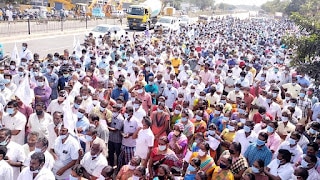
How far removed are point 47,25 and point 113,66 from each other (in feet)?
71.6

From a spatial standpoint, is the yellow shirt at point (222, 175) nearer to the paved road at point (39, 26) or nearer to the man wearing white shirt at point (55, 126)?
the man wearing white shirt at point (55, 126)

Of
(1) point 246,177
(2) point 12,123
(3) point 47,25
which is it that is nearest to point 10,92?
(2) point 12,123

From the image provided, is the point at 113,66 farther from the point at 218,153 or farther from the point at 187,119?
the point at 218,153

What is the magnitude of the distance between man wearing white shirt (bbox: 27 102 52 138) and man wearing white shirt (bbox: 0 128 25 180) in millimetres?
975

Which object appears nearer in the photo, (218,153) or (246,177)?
(246,177)

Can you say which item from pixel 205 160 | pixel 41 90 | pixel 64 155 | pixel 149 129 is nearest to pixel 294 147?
pixel 205 160

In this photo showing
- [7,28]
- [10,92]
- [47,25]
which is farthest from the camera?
[47,25]

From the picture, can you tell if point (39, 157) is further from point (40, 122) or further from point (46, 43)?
point (46, 43)

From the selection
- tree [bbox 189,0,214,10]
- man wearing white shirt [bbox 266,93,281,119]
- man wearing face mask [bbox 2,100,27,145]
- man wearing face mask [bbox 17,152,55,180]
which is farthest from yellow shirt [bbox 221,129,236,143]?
tree [bbox 189,0,214,10]

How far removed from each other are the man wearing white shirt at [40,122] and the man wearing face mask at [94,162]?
1293mm

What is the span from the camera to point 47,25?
30.3 metres

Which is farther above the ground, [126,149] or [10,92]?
[10,92]

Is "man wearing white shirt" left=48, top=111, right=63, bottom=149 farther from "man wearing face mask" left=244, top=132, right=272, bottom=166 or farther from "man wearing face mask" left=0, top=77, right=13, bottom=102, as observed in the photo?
"man wearing face mask" left=244, top=132, right=272, bottom=166

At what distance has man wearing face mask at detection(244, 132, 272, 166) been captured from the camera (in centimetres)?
549
